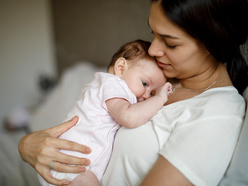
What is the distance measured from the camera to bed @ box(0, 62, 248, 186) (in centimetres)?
80

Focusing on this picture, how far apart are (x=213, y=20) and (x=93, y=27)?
203 cm

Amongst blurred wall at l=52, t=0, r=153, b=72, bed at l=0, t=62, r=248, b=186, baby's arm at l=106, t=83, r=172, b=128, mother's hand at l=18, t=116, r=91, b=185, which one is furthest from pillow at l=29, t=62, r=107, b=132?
baby's arm at l=106, t=83, r=172, b=128

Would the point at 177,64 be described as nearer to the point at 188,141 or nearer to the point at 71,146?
the point at 188,141

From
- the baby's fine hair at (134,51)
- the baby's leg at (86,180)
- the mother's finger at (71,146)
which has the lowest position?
the baby's leg at (86,180)

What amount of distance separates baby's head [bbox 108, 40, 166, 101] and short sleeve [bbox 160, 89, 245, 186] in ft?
1.05

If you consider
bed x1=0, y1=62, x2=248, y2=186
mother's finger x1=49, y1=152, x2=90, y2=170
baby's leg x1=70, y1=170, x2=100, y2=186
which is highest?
mother's finger x1=49, y1=152, x2=90, y2=170

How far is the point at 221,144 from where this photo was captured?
780mm

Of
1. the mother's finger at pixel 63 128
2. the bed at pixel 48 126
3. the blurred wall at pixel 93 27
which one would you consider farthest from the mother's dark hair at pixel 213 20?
the blurred wall at pixel 93 27

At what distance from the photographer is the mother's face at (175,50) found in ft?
2.91

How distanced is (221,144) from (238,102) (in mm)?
212

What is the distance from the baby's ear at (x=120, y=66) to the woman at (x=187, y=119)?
0.18 m

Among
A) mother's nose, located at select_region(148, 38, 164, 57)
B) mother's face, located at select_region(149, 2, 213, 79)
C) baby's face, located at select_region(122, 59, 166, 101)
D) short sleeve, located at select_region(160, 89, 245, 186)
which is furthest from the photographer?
baby's face, located at select_region(122, 59, 166, 101)

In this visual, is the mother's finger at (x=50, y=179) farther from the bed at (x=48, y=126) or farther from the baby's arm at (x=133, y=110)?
the bed at (x=48, y=126)

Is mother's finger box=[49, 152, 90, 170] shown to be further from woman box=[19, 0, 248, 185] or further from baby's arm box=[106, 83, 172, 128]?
baby's arm box=[106, 83, 172, 128]
